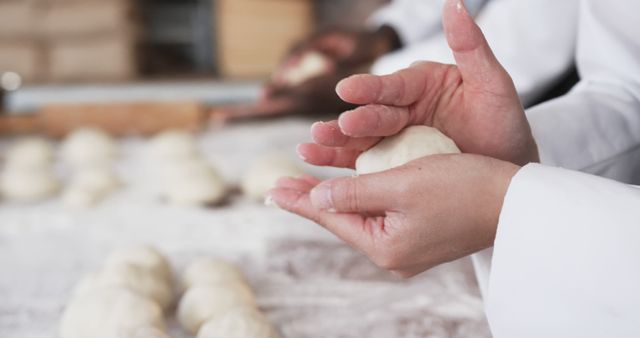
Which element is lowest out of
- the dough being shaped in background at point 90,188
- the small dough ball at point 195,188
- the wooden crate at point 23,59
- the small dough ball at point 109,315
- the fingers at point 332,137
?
the wooden crate at point 23,59

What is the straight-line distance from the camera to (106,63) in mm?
3854

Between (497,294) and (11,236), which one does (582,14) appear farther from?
(11,236)

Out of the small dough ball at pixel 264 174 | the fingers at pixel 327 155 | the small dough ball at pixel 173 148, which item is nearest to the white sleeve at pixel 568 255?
the fingers at pixel 327 155

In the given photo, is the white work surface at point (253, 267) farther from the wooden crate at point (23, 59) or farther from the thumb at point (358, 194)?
the wooden crate at point (23, 59)

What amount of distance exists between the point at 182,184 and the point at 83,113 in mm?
1255

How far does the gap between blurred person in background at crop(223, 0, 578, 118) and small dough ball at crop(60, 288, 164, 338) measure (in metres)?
0.72

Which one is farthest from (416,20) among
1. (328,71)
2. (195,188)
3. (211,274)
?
(211,274)

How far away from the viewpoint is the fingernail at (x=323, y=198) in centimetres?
62

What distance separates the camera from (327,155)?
0.73m

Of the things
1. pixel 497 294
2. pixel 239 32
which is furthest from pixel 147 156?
pixel 239 32

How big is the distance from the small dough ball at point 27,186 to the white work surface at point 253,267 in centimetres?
4

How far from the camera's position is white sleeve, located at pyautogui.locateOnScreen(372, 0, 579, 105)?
1.08 m

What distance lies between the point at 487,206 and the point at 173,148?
4.81 feet

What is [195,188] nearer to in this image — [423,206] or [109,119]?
[423,206]
